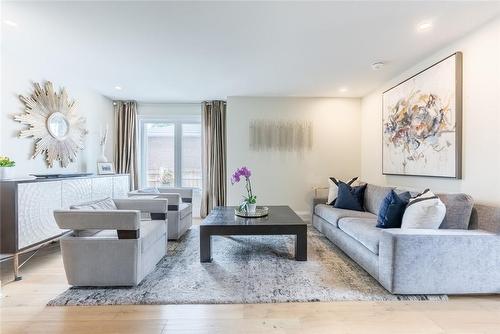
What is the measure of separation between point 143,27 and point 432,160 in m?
3.44

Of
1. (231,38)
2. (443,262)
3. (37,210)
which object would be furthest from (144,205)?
(443,262)

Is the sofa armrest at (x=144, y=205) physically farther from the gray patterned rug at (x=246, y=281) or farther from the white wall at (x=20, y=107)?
the white wall at (x=20, y=107)

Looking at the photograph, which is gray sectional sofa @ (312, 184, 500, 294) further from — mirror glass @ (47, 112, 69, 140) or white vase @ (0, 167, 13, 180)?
mirror glass @ (47, 112, 69, 140)

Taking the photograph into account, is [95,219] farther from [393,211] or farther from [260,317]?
[393,211]

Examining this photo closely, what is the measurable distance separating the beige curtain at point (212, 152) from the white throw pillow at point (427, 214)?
3.50 meters

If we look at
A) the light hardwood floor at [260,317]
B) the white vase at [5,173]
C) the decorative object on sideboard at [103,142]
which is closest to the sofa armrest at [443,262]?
the light hardwood floor at [260,317]

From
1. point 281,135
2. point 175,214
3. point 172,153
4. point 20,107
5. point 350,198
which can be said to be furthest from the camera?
point 172,153

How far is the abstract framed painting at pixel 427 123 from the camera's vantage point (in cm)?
271

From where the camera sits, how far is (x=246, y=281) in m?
2.40

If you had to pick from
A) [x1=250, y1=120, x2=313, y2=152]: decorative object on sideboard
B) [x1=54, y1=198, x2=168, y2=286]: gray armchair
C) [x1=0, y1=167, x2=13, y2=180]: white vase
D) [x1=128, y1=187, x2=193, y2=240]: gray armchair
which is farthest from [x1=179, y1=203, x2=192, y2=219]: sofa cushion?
[x1=0, y1=167, x2=13, y2=180]: white vase

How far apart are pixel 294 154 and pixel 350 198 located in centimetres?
150

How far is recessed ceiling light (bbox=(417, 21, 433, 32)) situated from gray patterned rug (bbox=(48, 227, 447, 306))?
2.41m

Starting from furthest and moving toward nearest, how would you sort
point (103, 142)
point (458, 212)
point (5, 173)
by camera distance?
point (103, 142)
point (5, 173)
point (458, 212)

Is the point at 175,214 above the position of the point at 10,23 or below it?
below
